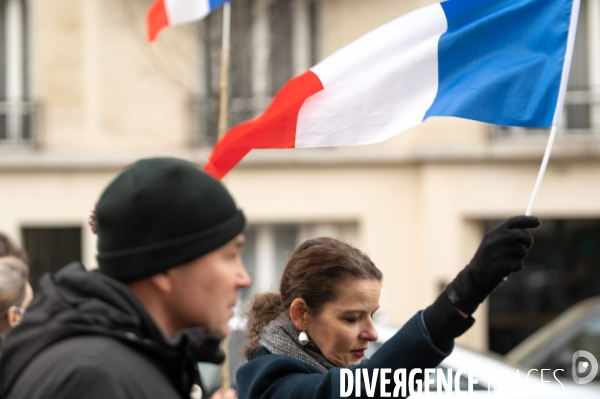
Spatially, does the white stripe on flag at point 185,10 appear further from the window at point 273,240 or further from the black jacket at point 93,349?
the window at point 273,240

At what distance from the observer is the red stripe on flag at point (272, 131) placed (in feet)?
11.1

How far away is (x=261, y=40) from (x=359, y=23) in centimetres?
143

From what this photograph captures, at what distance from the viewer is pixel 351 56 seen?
339 centimetres

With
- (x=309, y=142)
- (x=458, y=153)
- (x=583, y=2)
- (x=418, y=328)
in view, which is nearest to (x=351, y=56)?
(x=309, y=142)

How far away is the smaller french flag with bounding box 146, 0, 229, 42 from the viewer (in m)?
5.77

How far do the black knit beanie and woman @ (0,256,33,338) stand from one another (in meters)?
1.77

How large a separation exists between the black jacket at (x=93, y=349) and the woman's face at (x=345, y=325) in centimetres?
99

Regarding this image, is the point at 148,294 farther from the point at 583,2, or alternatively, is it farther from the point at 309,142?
the point at 583,2

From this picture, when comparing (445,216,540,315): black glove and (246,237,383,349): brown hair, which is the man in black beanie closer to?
(445,216,540,315): black glove

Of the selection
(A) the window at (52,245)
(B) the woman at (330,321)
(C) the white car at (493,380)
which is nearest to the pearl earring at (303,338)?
(B) the woman at (330,321)

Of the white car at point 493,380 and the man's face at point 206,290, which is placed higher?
the man's face at point 206,290

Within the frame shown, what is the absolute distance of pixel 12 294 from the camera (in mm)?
3396

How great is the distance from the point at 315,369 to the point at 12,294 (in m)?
1.39

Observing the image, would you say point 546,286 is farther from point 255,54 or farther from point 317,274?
point 317,274
